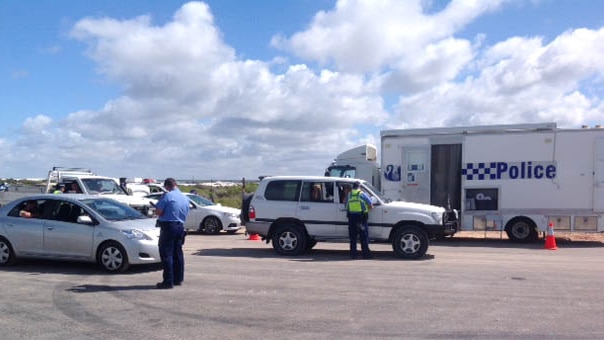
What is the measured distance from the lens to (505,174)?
58.0 ft

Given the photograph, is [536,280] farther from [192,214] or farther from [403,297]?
[192,214]

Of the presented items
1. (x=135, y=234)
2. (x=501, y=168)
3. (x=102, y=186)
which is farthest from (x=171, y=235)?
(x=102, y=186)

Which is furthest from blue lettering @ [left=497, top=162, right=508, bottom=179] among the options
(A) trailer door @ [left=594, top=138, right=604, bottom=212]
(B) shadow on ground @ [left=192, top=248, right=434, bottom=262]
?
(B) shadow on ground @ [left=192, top=248, right=434, bottom=262]

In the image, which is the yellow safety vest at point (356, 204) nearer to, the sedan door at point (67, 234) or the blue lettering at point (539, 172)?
the sedan door at point (67, 234)

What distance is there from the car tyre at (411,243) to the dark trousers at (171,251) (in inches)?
213

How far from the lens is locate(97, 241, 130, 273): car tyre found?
35.8 ft

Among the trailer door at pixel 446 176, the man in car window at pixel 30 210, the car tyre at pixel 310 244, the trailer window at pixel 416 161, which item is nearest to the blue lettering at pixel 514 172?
the trailer door at pixel 446 176

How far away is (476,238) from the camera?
1962cm

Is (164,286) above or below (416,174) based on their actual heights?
below

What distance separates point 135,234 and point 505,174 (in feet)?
35.9

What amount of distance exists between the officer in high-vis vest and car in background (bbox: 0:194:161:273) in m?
4.19

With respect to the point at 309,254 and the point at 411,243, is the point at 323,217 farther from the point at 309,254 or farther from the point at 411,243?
the point at 411,243

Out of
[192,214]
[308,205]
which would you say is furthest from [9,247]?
[192,214]

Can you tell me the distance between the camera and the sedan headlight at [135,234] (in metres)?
11.0
